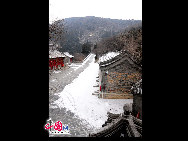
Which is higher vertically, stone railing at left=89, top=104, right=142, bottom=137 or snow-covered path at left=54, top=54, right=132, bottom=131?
stone railing at left=89, top=104, right=142, bottom=137

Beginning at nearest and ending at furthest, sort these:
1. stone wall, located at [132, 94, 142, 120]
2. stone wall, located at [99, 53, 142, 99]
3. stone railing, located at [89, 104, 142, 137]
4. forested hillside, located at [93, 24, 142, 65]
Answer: stone railing, located at [89, 104, 142, 137]
stone wall, located at [132, 94, 142, 120]
stone wall, located at [99, 53, 142, 99]
forested hillside, located at [93, 24, 142, 65]

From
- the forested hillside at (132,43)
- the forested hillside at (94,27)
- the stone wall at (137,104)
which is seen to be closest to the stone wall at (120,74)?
the forested hillside at (132,43)

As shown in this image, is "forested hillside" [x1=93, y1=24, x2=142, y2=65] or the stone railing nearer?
the stone railing

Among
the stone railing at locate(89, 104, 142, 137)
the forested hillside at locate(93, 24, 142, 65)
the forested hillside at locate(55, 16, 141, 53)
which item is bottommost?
the stone railing at locate(89, 104, 142, 137)

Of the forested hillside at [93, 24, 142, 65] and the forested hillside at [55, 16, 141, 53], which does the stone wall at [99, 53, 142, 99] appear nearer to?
the forested hillside at [93, 24, 142, 65]

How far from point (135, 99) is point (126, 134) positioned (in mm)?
4701

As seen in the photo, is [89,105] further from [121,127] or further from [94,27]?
[94,27]

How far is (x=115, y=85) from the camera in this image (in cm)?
1142

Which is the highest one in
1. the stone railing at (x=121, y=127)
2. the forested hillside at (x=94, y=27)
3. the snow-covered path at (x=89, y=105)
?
the forested hillside at (x=94, y=27)

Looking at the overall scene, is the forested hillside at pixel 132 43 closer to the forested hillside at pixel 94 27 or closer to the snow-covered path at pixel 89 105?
the snow-covered path at pixel 89 105

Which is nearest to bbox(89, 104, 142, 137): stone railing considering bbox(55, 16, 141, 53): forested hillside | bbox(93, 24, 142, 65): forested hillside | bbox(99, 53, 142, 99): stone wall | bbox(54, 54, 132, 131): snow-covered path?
bbox(54, 54, 132, 131): snow-covered path
